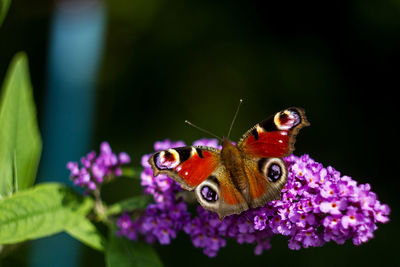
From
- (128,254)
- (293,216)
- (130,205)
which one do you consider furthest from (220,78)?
(293,216)

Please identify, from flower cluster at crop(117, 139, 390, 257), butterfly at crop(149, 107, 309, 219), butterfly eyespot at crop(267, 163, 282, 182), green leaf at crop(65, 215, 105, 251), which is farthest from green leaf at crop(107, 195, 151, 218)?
butterfly eyespot at crop(267, 163, 282, 182)

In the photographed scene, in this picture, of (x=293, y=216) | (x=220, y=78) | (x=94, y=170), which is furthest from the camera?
A: (x=220, y=78)

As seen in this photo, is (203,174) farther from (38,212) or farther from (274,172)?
(38,212)

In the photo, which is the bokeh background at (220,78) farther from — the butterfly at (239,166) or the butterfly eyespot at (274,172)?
the butterfly eyespot at (274,172)

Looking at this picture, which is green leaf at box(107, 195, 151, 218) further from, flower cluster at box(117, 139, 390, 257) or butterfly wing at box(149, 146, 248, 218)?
butterfly wing at box(149, 146, 248, 218)

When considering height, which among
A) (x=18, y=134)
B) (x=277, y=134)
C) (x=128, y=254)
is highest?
(x=18, y=134)
